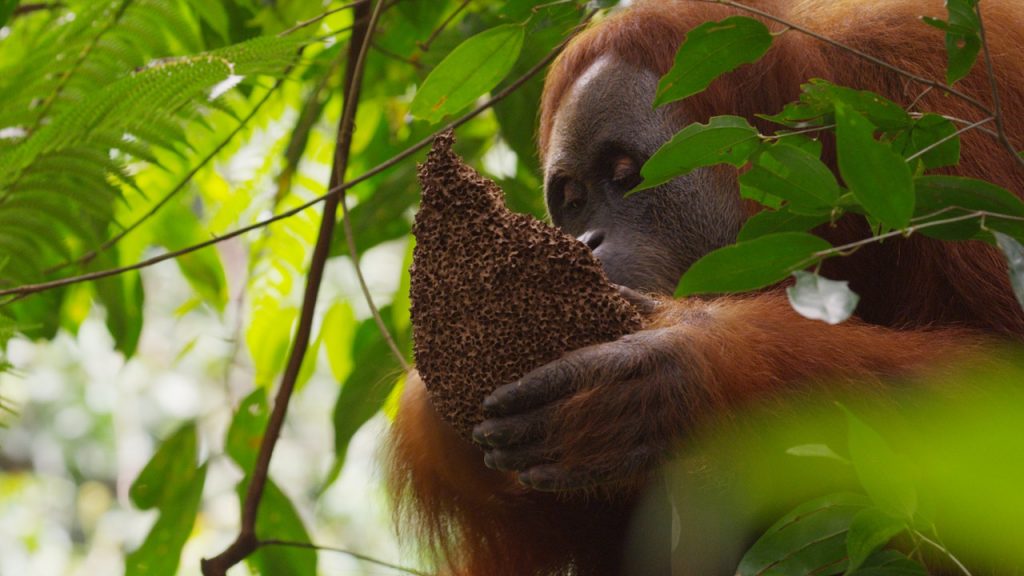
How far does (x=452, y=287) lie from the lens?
1.65 metres

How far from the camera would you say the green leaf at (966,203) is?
140cm

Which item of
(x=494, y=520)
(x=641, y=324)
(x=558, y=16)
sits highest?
(x=558, y=16)

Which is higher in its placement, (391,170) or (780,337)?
(391,170)

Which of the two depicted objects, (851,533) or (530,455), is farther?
(530,455)

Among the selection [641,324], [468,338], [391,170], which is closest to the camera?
[468,338]

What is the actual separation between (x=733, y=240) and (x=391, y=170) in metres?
1.32

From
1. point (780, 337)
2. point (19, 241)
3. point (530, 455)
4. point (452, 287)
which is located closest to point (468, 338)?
point (452, 287)

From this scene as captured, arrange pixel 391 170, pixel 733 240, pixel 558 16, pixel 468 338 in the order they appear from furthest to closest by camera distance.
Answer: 1. pixel 391 170
2. pixel 733 240
3. pixel 558 16
4. pixel 468 338

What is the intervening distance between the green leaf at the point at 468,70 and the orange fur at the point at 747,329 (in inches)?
18.7

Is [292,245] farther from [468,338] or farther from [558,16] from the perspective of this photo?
[468,338]

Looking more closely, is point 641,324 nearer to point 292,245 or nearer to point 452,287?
point 452,287

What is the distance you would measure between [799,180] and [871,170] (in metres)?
0.16

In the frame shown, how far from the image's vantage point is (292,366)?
8.84 ft

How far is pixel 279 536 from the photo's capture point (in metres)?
3.00
